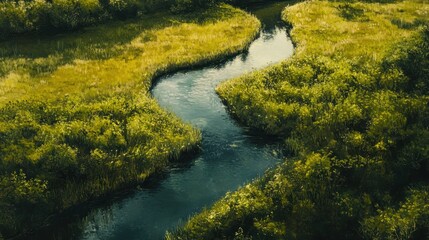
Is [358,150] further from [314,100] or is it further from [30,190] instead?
[30,190]

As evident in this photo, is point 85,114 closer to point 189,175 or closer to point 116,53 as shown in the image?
point 189,175

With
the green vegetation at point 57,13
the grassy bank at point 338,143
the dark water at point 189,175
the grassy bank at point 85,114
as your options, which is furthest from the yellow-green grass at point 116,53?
the grassy bank at point 338,143

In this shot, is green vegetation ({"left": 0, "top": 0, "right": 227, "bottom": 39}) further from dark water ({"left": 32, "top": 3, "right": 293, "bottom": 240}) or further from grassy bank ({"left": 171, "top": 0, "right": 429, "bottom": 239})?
grassy bank ({"left": 171, "top": 0, "right": 429, "bottom": 239})

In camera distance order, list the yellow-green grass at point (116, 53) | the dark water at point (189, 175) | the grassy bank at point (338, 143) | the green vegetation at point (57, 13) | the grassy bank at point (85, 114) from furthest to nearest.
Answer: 1. the green vegetation at point (57, 13)
2. the yellow-green grass at point (116, 53)
3. the grassy bank at point (85, 114)
4. the dark water at point (189, 175)
5. the grassy bank at point (338, 143)

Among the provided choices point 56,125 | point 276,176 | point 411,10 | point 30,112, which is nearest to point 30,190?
point 56,125

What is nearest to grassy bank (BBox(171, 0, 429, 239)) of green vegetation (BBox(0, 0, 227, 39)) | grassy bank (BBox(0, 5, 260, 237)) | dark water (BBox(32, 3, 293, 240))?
dark water (BBox(32, 3, 293, 240))

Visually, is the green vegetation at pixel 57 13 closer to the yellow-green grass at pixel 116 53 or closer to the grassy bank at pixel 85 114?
the grassy bank at pixel 85 114
